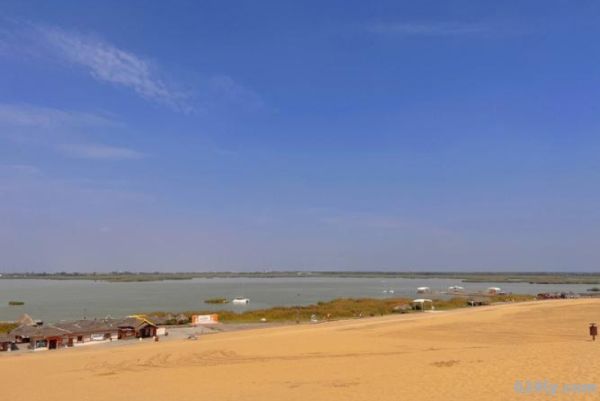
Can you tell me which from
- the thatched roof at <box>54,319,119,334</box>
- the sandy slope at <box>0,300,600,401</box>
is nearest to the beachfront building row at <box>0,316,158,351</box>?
the thatched roof at <box>54,319,119,334</box>

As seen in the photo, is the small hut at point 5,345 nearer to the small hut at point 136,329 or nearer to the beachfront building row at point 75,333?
the beachfront building row at point 75,333

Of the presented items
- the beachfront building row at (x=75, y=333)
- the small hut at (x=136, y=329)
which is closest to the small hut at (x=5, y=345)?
the beachfront building row at (x=75, y=333)

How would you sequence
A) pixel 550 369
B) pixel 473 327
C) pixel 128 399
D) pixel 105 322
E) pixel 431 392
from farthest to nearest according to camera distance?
A: 1. pixel 105 322
2. pixel 473 327
3. pixel 550 369
4. pixel 128 399
5. pixel 431 392

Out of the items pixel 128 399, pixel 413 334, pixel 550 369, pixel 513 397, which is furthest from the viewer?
pixel 413 334

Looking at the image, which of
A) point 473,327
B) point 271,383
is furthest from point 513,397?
point 473,327

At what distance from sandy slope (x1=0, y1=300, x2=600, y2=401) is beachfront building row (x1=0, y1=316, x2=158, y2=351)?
3.95 meters

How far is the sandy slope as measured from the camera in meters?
16.5

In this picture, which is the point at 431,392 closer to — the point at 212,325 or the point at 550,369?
the point at 550,369

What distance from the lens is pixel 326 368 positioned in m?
21.3

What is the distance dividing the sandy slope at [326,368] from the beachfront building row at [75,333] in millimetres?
3946

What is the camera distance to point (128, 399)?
16.9 m

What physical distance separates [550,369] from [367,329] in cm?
2168

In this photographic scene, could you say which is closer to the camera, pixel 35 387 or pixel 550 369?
pixel 550 369

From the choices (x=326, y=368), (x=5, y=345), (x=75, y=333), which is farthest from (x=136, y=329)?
(x=326, y=368)
